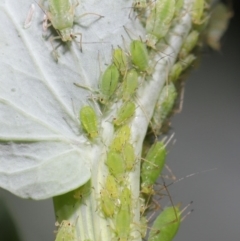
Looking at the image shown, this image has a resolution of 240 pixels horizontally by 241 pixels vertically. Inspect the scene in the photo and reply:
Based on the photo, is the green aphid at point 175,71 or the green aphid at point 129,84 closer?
the green aphid at point 129,84

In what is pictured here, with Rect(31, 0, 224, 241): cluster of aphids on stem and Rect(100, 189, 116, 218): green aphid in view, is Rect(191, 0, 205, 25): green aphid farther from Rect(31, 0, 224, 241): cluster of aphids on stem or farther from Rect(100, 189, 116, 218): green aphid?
Rect(100, 189, 116, 218): green aphid

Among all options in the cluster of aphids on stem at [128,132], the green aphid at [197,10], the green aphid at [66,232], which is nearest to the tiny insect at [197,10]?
the green aphid at [197,10]

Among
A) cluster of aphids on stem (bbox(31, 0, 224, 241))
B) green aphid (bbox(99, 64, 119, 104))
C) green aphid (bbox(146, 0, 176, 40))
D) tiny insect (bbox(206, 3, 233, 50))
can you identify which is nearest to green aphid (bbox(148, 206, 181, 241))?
cluster of aphids on stem (bbox(31, 0, 224, 241))

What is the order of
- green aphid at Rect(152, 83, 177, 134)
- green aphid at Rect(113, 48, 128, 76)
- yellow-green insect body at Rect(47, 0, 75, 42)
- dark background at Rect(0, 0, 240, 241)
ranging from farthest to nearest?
dark background at Rect(0, 0, 240, 241), green aphid at Rect(152, 83, 177, 134), green aphid at Rect(113, 48, 128, 76), yellow-green insect body at Rect(47, 0, 75, 42)

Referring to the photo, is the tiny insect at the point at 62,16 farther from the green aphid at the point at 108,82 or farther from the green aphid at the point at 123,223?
the green aphid at the point at 123,223

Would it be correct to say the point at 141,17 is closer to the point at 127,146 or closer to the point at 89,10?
the point at 89,10
